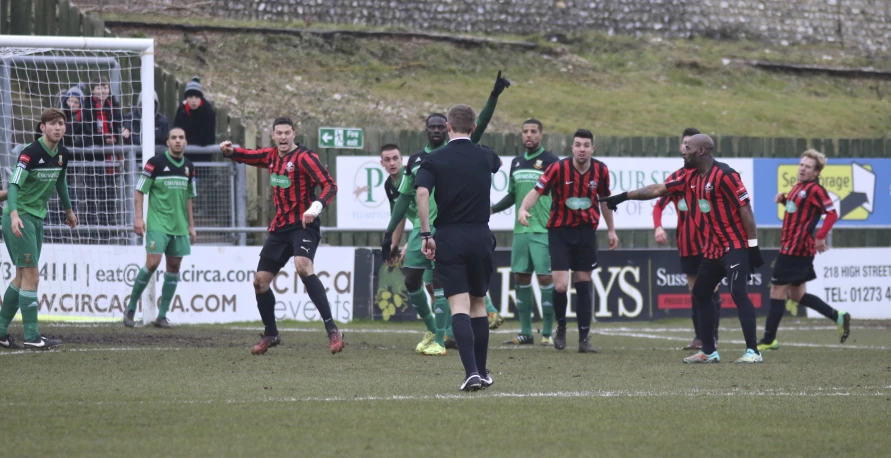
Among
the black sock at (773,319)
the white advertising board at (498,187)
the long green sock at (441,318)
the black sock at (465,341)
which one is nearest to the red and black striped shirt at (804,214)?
the black sock at (773,319)

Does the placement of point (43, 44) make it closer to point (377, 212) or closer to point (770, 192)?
point (377, 212)

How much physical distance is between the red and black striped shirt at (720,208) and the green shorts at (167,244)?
6546 mm

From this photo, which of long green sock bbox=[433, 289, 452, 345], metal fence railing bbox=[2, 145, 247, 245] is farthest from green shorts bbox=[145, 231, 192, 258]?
long green sock bbox=[433, 289, 452, 345]

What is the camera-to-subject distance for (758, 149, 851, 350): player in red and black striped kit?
12992mm

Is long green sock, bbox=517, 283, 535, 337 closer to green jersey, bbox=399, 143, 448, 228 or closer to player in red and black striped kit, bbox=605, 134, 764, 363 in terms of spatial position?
green jersey, bbox=399, 143, 448, 228

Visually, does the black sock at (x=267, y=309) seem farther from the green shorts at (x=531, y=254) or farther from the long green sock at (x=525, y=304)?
the long green sock at (x=525, y=304)

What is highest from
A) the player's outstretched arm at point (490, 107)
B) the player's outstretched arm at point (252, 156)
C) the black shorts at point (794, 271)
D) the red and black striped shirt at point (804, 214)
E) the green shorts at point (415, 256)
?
the player's outstretched arm at point (490, 107)

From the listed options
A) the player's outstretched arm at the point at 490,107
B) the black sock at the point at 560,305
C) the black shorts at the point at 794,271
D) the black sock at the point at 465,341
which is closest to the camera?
the black sock at the point at 465,341

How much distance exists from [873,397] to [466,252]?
2.83 m

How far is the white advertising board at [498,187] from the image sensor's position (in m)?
18.4

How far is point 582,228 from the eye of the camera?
12.5 m

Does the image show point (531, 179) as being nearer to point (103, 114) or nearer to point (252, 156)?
point (252, 156)

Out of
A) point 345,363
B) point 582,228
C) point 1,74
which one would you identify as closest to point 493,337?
point 582,228

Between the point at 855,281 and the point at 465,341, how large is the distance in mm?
13049
